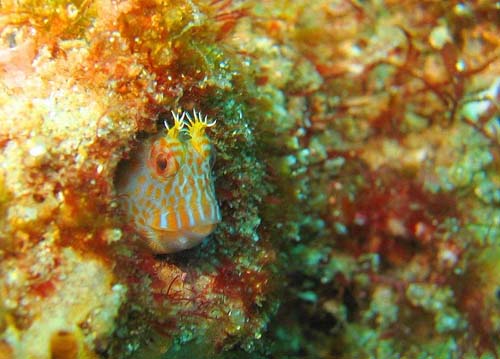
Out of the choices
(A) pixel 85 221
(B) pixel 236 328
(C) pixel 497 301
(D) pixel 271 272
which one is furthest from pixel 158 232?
(C) pixel 497 301

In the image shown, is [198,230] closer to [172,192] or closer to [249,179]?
[172,192]

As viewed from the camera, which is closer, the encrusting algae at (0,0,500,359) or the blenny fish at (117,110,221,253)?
the encrusting algae at (0,0,500,359)

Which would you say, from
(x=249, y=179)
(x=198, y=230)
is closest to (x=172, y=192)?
(x=198, y=230)

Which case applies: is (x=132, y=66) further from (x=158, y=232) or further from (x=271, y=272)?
(x=271, y=272)

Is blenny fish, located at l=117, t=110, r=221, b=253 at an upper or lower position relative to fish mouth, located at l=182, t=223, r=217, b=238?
upper

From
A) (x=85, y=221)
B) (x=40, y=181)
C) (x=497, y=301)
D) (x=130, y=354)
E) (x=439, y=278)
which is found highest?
(x=40, y=181)
